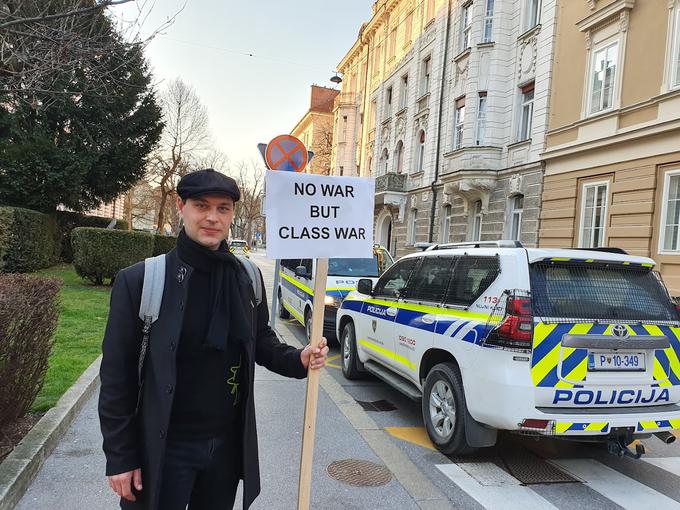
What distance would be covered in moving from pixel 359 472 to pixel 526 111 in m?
16.3

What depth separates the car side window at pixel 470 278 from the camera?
4.07 meters

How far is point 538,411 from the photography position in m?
3.55

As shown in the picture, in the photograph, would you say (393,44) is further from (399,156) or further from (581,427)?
(581,427)

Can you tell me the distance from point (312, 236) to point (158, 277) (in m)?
0.91

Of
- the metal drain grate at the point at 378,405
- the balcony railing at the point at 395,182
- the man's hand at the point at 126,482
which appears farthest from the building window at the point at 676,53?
the balcony railing at the point at 395,182

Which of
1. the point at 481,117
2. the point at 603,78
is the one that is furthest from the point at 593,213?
the point at 481,117

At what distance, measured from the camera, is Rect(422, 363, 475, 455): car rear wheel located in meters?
4.05

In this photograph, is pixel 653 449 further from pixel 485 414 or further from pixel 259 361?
pixel 259 361

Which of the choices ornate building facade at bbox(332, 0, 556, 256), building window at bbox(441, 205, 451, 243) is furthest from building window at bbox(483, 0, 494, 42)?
building window at bbox(441, 205, 451, 243)

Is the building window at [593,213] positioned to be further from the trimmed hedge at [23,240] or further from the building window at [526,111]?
the trimmed hedge at [23,240]

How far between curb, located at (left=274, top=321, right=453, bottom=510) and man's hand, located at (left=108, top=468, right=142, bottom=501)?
2173mm

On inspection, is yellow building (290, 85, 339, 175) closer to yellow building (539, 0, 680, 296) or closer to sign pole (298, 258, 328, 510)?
yellow building (539, 0, 680, 296)

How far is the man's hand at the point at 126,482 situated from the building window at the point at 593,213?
44.8 ft

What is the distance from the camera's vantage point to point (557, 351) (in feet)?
11.9
